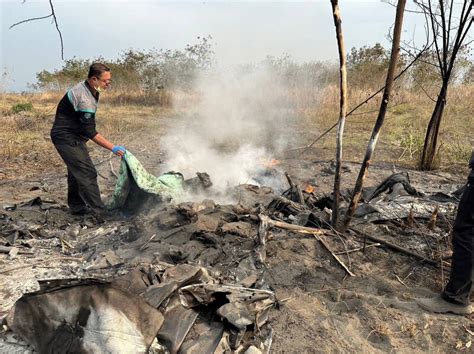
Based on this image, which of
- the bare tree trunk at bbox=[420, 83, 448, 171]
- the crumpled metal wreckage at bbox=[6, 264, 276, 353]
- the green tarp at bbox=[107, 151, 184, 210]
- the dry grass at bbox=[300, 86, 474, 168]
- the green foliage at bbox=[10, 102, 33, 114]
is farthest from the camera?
the green foliage at bbox=[10, 102, 33, 114]

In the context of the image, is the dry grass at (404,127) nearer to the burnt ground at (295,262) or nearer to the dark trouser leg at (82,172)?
the burnt ground at (295,262)

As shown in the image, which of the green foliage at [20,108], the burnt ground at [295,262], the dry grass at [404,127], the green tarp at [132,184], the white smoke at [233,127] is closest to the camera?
the burnt ground at [295,262]

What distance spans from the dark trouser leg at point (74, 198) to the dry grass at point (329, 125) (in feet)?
11.5

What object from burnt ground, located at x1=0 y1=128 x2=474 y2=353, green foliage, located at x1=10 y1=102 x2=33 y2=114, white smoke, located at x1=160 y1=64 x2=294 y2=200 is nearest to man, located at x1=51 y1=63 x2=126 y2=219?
burnt ground, located at x1=0 y1=128 x2=474 y2=353

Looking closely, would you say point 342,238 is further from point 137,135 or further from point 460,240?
point 137,135

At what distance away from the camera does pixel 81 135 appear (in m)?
4.84

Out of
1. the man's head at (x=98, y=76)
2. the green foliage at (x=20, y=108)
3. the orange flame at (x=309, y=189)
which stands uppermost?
the man's head at (x=98, y=76)

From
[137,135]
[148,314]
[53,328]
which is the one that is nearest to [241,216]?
[148,314]

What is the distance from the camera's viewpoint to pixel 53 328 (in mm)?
2248

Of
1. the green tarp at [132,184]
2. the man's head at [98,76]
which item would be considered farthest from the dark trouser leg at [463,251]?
the man's head at [98,76]

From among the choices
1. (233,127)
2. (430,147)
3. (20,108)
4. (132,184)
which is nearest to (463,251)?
(132,184)

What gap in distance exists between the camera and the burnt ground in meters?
2.67

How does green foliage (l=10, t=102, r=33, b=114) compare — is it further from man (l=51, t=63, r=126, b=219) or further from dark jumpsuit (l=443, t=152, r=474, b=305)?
dark jumpsuit (l=443, t=152, r=474, b=305)

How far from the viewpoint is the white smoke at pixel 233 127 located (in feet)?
25.6
